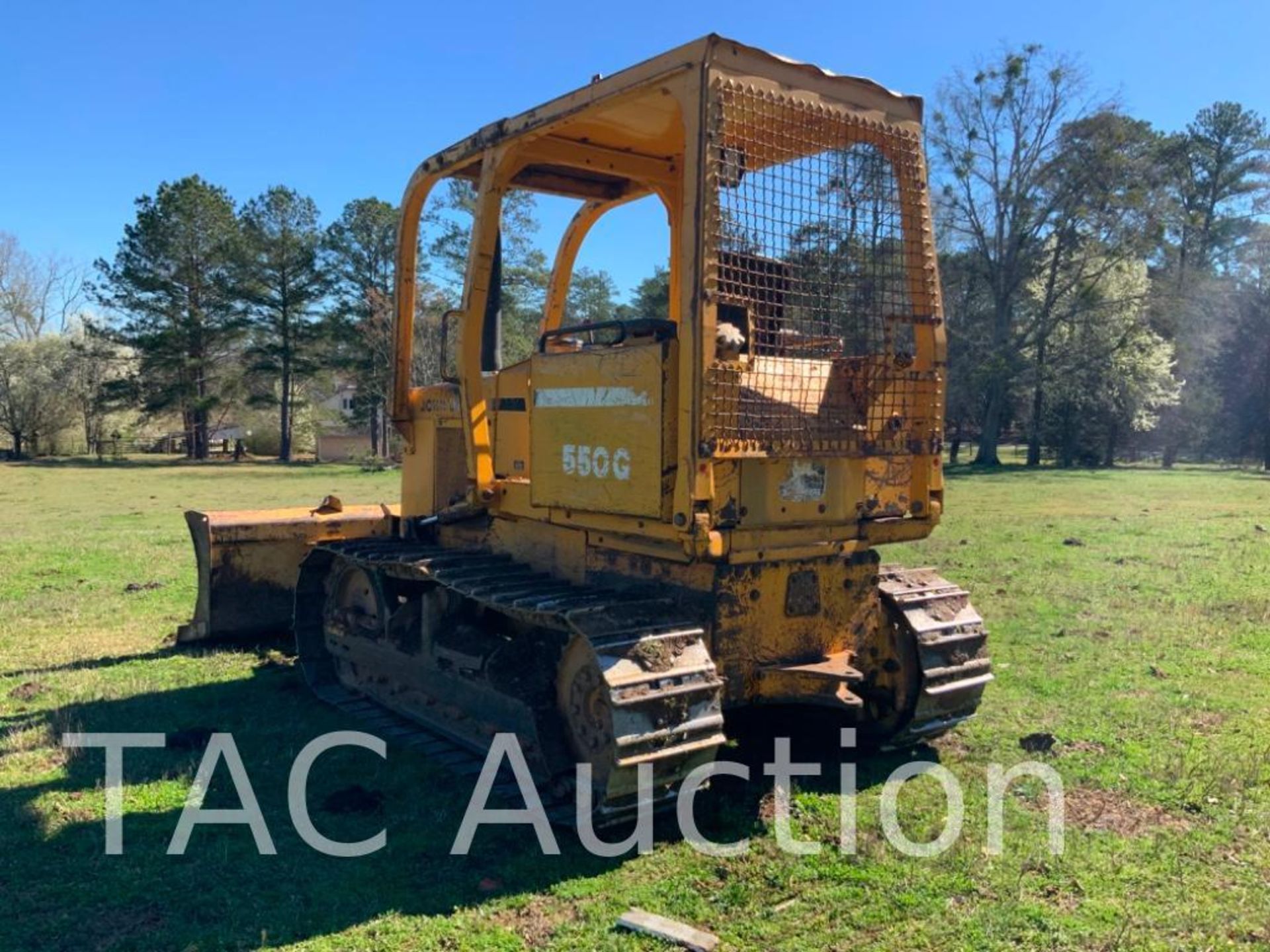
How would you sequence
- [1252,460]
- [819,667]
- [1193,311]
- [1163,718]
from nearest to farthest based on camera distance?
[819,667], [1163,718], [1193,311], [1252,460]

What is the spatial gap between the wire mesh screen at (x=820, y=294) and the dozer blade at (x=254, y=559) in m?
4.25

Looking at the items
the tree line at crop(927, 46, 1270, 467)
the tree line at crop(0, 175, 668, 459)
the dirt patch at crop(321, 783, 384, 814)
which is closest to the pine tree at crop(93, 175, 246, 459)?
the tree line at crop(0, 175, 668, 459)

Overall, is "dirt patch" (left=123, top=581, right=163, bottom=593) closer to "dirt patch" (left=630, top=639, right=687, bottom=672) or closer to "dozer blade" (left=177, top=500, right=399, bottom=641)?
"dozer blade" (left=177, top=500, right=399, bottom=641)

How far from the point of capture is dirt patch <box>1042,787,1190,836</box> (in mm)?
5125

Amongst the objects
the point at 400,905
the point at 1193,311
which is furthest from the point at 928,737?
the point at 1193,311

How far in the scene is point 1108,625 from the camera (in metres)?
9.72

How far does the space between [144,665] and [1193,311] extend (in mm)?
47221

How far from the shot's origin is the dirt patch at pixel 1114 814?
16.8 ft

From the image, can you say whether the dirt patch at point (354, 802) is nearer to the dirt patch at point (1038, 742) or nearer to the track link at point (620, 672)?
the track link at point (620, 672)

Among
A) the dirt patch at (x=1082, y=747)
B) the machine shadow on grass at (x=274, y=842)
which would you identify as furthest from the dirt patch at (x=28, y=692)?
the dirt patch at (x=1082, y=747)

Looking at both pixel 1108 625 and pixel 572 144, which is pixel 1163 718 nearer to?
pixel 1108 625

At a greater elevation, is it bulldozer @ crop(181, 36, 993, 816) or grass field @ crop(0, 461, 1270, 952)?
bulldozer @ crop(181, 36, 993, 816)

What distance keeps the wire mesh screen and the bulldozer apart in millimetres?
15

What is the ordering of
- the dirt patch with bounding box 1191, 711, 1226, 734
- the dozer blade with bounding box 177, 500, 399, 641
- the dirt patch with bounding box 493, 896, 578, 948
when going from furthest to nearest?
the dozer blade with bounding box 177, 500, 399, 641
the dirt patch with bounding box 1191, 711, 1226, 734
the dirt patch with bounding box 493, 896, 578, 948
